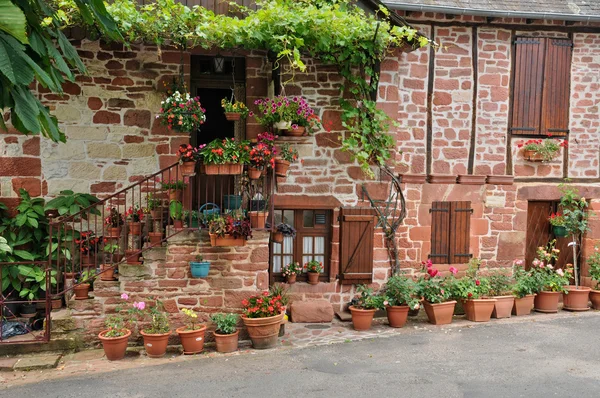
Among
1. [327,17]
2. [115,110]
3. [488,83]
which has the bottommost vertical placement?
[115,110]

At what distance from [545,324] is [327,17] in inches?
208

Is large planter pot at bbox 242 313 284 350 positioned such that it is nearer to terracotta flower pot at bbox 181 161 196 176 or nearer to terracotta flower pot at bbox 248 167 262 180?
terracotta flower pot at bbox 248 167 262 180

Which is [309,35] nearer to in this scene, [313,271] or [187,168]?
[187,168]

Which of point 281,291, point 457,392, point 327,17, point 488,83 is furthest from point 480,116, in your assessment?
point 457,392

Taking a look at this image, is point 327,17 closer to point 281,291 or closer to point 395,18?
point 395,18

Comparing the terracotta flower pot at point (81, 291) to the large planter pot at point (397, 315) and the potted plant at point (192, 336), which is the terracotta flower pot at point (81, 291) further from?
the large planter pot at point (397, 315)

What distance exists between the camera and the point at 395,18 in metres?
7.47

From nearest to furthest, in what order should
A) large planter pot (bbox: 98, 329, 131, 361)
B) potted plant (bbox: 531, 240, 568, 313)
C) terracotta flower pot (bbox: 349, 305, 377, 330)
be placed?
large planter pot (bbox: 98, 329, 131, 361) < terracotta flower pot (bbox: 349, 305, 377, 330) < potted plant (bbox: 531, 240, 568, 313)

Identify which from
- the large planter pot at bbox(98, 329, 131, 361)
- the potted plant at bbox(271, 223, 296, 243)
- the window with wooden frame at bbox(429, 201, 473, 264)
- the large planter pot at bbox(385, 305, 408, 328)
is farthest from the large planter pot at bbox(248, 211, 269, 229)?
the window with wooden frame at bbox(429, 201, 473, 264)

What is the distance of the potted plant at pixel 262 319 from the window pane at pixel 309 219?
5.56 ft

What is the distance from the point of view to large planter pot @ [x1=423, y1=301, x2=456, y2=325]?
759 cm

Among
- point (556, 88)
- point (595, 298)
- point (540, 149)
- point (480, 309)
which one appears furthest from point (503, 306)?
point (556, 88)

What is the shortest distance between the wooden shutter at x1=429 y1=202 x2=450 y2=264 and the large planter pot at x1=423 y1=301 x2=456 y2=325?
3.40 feet

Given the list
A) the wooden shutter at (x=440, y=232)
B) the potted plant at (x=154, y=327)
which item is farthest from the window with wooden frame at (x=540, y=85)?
the potted plant at (x=154, y=327)
